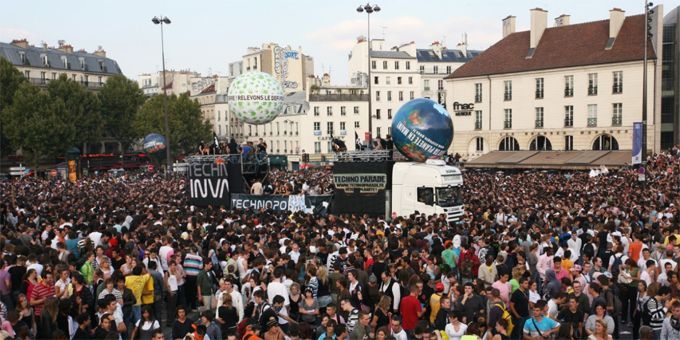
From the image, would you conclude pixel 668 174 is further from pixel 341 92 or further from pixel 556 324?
pixel 341 92

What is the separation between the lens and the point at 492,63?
170 feet

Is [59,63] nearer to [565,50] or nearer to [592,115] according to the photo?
[565,50]

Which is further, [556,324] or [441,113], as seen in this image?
[441,113]

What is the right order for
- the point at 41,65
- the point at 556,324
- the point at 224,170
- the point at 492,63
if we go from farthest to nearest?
1. the point at 41,65
2. the point at 492,63
3. the point at 224,170
4. the point at 556,324

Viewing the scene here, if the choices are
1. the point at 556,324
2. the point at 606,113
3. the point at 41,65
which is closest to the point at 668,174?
the point at 606,113

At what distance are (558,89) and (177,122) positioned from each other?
4464 centimetres

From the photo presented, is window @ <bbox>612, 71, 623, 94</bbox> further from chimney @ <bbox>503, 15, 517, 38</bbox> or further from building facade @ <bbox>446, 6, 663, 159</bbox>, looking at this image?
→ chimney @ <bbox>503, 15, 517, 38</bbox>

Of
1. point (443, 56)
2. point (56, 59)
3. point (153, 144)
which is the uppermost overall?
point (443, 56)

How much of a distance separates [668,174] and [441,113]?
45.0 feet

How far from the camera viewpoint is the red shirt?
8625mm

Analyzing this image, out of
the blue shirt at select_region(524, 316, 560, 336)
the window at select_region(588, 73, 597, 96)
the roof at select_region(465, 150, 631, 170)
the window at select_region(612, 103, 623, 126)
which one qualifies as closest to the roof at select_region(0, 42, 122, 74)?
the roof at select_region(465, 150, 631, 170)

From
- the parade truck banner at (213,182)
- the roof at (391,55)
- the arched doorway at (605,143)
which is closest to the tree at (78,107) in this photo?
the roof at (391,55)

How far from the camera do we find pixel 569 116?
153 ft

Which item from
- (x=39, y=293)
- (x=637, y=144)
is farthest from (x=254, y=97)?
(x=637, y=144)
